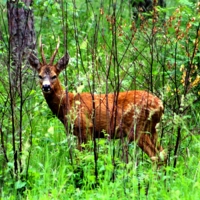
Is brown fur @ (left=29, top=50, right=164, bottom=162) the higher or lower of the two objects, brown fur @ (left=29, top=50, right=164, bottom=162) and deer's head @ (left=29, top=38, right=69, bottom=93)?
the lower

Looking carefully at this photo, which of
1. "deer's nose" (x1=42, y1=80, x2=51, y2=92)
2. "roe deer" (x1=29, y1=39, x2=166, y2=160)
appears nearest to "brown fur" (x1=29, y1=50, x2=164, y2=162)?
"roe deer" (x1=29, y1=39, x2=166, y2=160)

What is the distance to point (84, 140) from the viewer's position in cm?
783

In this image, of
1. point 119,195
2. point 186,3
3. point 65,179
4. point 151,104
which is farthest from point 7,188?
point 186,3

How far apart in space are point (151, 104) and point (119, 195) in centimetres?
211

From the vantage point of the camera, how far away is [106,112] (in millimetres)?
7051

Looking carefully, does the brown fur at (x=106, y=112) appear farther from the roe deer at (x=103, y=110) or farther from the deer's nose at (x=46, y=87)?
the deer's nose at (x=46, y=87)

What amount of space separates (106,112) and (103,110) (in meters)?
1.00

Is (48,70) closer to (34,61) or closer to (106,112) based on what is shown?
(34,61)

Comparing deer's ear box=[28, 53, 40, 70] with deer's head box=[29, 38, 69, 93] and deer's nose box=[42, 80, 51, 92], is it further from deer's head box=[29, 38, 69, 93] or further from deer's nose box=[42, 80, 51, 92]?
deer's nose box=[42, 80, 51, 92]

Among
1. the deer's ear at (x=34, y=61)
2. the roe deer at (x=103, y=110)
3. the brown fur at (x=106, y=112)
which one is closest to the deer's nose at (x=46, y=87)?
the roe deer at (x=103, y=110)

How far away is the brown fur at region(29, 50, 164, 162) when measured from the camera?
7.44 metres

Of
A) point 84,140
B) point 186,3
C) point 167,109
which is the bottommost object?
point 84,140

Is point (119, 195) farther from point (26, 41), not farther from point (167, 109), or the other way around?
point (26, 41)

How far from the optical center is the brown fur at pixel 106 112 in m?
7.44
